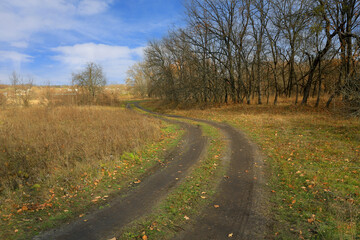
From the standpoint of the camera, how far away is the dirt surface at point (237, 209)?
3.91 meters

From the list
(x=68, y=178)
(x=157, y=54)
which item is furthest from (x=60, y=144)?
(x=157, y=54)

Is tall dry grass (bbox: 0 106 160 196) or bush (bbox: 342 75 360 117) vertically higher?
bush (bbox: 342 75 360 117)

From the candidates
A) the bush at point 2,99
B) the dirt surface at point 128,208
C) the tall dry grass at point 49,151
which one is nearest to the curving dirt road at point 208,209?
the dirt surface at point 128,208

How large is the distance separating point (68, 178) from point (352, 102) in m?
19.1

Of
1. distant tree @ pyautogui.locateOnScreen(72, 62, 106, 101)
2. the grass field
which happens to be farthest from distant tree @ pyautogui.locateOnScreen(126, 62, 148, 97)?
the grass field

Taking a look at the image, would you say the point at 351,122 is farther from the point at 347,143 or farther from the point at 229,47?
the point at 229,47

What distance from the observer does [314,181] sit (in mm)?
5883

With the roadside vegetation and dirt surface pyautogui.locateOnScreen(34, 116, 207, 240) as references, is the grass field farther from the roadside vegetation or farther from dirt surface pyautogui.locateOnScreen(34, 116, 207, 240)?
the roadside vegetation

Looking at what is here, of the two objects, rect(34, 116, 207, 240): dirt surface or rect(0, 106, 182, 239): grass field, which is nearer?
rect(34, 116, 207, 240): dirt surface

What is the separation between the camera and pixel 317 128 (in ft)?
41.2

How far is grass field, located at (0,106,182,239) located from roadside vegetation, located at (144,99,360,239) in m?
4.46

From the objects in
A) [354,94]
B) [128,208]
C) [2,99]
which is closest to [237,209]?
[128,208]

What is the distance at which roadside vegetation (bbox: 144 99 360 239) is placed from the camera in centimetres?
398

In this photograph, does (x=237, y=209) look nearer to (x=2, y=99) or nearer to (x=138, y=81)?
(x=2, y=99)
